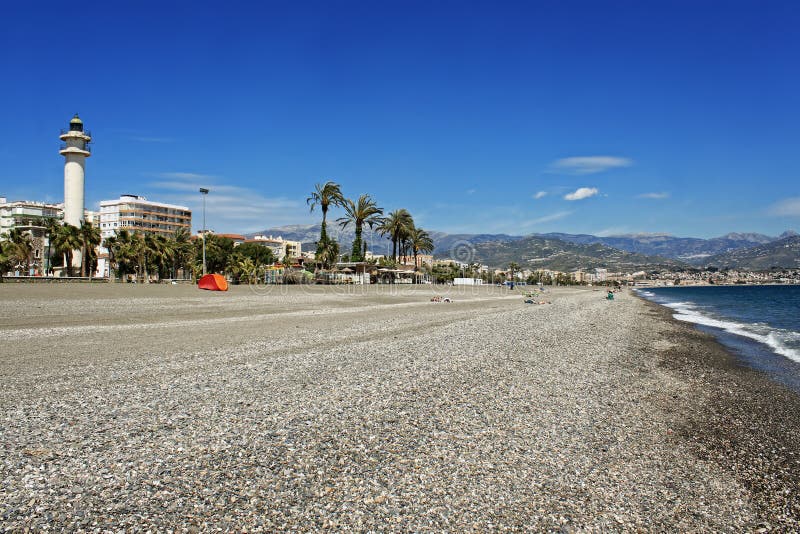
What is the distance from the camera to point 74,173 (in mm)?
63625

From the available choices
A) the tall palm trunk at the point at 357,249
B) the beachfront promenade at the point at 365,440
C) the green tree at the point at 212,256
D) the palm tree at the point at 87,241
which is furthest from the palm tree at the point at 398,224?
the beachfront promenade at the point at 365,440

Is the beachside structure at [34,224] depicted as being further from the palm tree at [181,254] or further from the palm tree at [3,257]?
the palm tree at [181,254]

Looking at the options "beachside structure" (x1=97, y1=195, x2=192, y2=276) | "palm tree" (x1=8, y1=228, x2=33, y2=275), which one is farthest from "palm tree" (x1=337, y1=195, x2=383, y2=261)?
"beachside structure" (x1=97, y1=195, x2=192, y2=276)

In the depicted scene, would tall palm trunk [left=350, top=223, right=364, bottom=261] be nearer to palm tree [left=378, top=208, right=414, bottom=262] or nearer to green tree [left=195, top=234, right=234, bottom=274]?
palm tree [left=378, top=208, right=414, bottom=262]

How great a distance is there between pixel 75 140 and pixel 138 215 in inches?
2776

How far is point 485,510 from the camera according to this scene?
13.8 feet

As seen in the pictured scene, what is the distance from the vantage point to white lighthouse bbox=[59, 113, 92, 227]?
208 ft

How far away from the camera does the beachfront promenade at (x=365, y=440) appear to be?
13.5 feet

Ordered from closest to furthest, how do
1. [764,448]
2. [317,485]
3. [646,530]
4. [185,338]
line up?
[646,530], [317,485], [764,448], [185,338]

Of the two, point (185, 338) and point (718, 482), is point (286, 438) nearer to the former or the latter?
point (718, 482)

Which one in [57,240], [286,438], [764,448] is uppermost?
[57,240]

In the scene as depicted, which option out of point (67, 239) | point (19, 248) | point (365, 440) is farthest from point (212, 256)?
point (365, 440)

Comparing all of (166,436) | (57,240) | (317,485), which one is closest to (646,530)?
(317,485)

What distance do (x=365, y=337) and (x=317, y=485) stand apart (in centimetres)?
994
